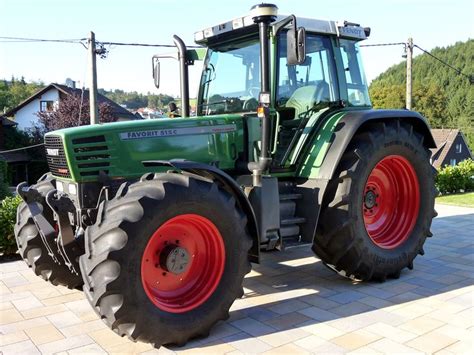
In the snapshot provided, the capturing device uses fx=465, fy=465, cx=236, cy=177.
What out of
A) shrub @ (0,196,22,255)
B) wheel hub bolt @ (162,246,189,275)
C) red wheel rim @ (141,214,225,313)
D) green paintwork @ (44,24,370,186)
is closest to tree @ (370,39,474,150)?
shrub @ (0,196,22,255)

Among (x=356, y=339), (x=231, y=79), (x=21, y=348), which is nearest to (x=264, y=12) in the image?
(x=231, y=79)

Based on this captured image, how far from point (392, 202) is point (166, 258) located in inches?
111

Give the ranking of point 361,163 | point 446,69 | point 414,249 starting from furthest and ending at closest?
point 446,69
point 414,249
point 361,163

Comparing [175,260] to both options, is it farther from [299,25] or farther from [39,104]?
[39,104]

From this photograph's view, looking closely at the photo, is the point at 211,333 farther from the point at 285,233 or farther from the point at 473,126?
the point at 473,126

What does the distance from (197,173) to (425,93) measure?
55.6m

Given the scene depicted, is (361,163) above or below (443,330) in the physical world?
above

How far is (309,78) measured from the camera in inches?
186

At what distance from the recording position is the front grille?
374 centimetres

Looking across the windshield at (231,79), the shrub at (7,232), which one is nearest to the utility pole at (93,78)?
the shrub at (7,232)

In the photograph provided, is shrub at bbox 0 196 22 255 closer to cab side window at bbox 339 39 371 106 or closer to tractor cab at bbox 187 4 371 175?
tractor cab at bbox 187 4 371 175

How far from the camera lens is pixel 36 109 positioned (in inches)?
1336

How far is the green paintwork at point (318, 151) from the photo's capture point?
14.3 ft

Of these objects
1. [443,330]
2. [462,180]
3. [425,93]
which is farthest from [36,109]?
[425,93]
